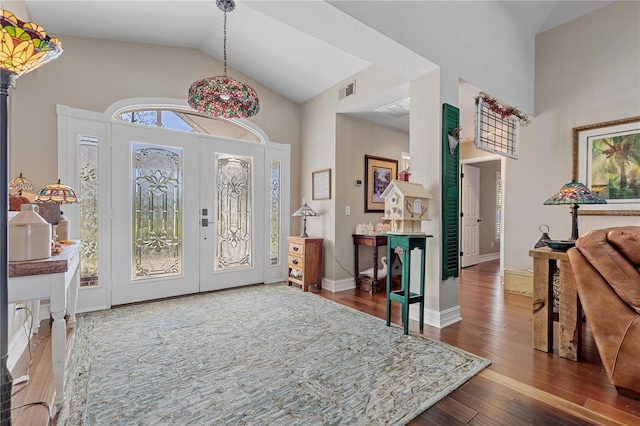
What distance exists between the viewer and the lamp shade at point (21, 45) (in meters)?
1.14

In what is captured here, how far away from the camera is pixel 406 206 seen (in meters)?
2.79

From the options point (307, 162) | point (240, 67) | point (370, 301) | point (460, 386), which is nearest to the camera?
point (460, 386)

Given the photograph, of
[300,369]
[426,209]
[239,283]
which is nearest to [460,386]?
[300,369]

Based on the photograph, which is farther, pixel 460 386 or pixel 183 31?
pixel 183 31

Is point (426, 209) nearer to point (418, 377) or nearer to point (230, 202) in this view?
point (418, 377)

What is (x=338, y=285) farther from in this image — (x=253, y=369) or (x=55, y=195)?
(x=55, y=195)

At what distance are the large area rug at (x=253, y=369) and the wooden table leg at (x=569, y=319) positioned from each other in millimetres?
662

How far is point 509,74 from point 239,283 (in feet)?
14.8

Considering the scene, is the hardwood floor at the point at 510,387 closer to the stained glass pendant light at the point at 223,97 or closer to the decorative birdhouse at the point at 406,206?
the decorative birdhouse at the point at 406,206

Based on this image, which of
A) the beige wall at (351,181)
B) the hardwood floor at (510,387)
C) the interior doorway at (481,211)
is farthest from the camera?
the interior doorway at (481,211)

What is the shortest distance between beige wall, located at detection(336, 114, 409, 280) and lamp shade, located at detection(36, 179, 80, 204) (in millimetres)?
2919

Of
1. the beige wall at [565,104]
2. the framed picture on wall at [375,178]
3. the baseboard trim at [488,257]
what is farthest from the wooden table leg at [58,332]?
the baseboard trim at [488,257]

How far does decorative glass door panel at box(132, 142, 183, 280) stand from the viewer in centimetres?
369

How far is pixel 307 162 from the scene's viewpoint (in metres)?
4.86
